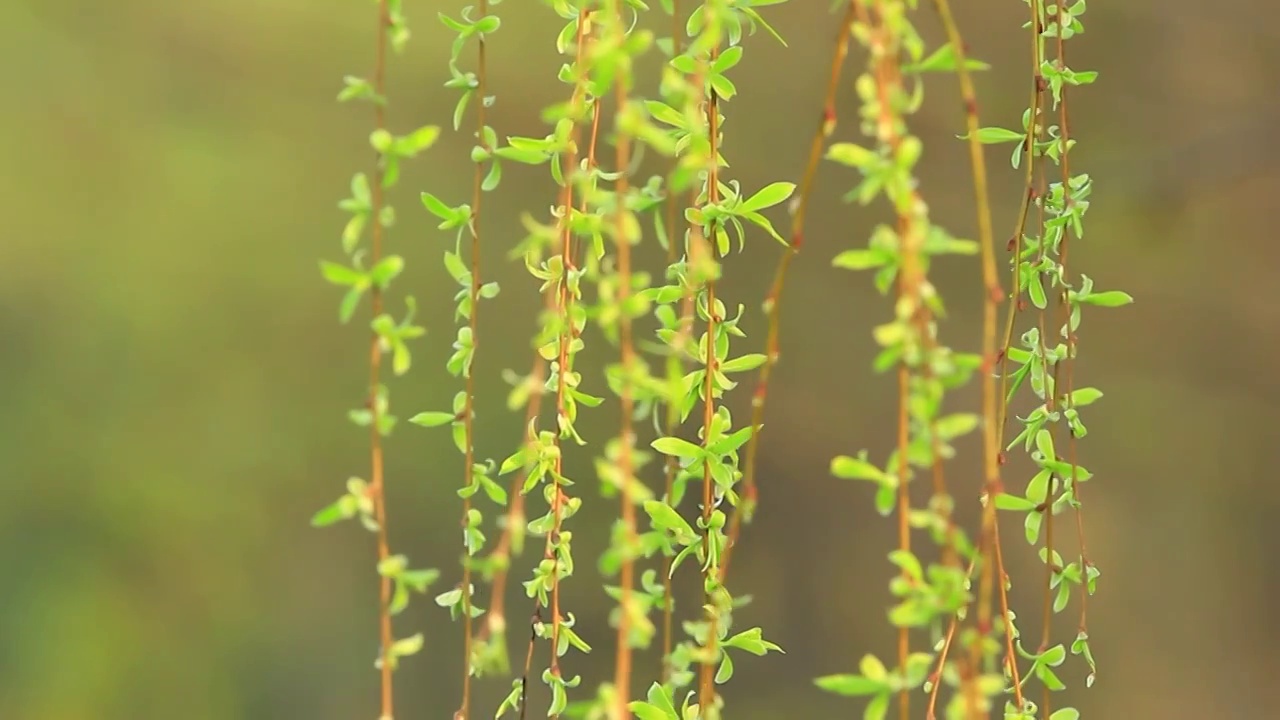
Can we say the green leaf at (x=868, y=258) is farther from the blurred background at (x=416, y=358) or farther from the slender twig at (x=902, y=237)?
the blurred background at (x=416, y=358)

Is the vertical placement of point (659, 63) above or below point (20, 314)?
above

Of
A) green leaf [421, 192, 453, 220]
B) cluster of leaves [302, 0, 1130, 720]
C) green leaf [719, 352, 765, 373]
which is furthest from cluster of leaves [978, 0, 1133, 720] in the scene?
green leaf [421, 192, 453, 220]

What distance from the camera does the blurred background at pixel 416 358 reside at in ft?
3.38

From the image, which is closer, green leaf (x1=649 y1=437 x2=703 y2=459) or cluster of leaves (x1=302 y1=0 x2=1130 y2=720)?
cluster of leaves (x1=302 y1=0 x2=1130 y2=720)

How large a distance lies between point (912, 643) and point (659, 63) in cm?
63

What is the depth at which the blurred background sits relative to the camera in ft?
3.38

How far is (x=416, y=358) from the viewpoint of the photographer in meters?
1.07

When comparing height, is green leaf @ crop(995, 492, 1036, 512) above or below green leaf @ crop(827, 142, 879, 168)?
below

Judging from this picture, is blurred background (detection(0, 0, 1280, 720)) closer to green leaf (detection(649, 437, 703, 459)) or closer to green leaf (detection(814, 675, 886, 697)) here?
green leaf (detection(649, 437, 703, 459))

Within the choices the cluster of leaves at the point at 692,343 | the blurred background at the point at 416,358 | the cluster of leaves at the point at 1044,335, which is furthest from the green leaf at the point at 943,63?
the blurred background at the point at 416,358

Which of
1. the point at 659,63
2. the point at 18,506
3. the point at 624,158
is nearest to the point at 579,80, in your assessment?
the point at 624,158

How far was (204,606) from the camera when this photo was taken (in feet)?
3.51

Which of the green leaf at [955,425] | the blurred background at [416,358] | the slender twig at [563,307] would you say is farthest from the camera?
the blurred background at [416,358]

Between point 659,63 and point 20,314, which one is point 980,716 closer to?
point 659,63
